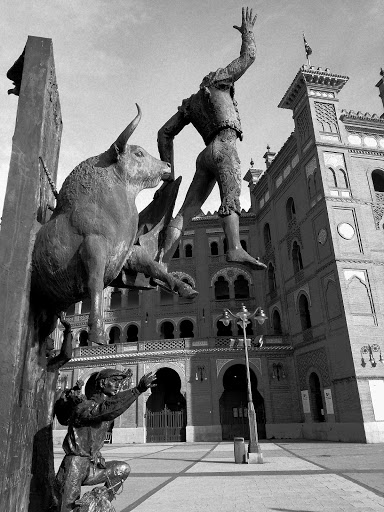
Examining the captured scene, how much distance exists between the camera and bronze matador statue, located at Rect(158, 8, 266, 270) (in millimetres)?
2467

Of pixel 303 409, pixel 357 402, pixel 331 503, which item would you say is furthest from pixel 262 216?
pixel 331 503

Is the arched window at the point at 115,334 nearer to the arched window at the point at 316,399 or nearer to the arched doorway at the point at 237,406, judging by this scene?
the arched doorway at the point at 237,406

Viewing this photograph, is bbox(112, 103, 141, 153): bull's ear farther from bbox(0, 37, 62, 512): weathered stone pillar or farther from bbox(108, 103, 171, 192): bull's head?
bbox(0, 37, 62, 512): weathered stone pillar

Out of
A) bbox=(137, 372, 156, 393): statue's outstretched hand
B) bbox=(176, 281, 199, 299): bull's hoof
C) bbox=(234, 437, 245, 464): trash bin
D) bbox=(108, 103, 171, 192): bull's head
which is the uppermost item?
bbox=(108, 103, 171, 192): bull's head

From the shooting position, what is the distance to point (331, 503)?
629 cm

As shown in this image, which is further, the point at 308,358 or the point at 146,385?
the point at 308,358

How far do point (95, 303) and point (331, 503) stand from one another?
6097 millimetres

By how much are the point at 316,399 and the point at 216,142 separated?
21.6m

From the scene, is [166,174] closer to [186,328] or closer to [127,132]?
[127,132]

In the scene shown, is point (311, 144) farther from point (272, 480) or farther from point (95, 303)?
point (95, 303)

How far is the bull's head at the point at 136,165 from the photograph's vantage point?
Result: 223cm

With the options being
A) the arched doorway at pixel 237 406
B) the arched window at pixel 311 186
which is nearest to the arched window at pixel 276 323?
the arched doorway at pixel 237 406

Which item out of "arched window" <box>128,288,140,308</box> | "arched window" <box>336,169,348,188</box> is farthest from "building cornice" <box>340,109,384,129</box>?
"arched window" <box>128,288,140,308</box>

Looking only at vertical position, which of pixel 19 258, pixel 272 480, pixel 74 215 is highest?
pixel 74 215
